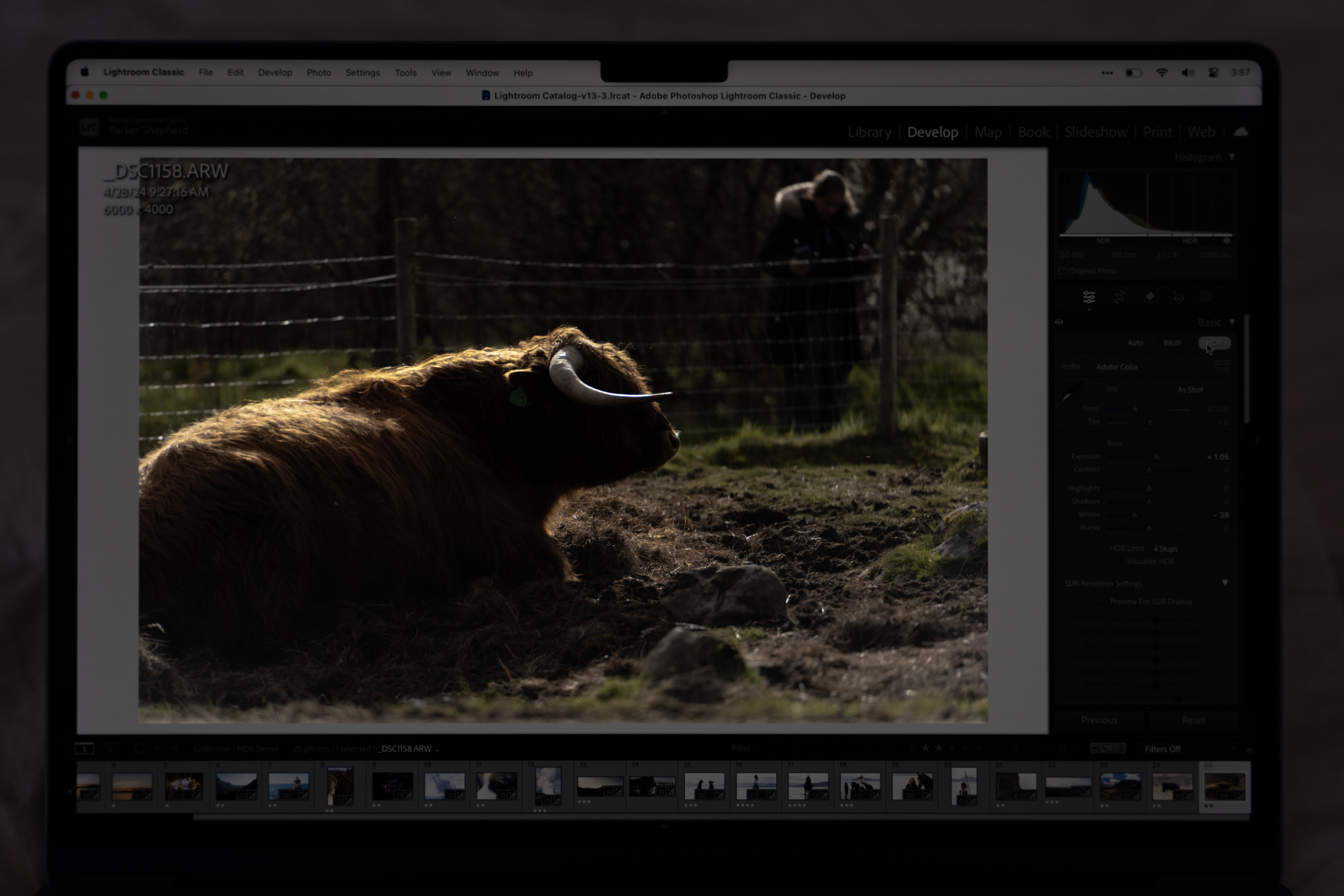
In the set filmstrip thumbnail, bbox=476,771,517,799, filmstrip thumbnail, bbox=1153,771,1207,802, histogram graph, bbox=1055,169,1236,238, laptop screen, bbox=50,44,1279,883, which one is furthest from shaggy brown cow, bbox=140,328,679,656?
filmstrip thumbnail, bbox=1153,771,1207,802

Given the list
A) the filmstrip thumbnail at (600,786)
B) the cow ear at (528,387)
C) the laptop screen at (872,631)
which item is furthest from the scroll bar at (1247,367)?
the cow ear at (528,387)

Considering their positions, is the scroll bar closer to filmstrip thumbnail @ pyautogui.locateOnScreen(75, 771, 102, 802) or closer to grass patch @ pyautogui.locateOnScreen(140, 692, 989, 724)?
grass patch @ pyautogui.locateOnScreen(140, 692, 989, 724)

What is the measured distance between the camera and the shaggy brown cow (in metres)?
2.53

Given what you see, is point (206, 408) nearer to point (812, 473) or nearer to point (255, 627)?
point (255, 627)

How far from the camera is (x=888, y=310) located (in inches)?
253

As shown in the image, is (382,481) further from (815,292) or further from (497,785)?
(815,292)

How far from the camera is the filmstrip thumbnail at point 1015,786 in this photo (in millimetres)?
1921

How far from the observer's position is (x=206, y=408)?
4281mm

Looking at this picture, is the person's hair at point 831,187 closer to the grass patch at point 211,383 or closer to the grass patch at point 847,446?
the grass patch at point 847,446

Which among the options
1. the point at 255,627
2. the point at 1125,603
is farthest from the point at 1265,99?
the point at 255,627

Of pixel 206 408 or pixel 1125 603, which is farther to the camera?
pixel 206 408

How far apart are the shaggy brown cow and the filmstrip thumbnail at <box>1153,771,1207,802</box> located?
1841 mm

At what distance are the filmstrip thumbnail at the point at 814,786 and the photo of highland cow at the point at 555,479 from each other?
11 centimetres

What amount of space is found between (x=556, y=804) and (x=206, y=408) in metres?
3.09
